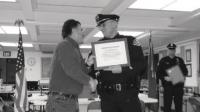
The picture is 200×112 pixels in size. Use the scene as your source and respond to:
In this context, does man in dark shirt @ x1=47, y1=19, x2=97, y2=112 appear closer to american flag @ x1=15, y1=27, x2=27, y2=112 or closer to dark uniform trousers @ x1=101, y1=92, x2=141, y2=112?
dark uniform trousers @ x1=101, y1=92, x2=141, y2=112

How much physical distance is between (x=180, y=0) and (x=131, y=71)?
3.60 m

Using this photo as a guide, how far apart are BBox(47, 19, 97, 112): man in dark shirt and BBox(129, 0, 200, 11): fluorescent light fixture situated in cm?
361

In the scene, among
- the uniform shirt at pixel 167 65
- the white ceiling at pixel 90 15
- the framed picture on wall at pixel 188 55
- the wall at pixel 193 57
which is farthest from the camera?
the framed picture on wall at pixel 188 55

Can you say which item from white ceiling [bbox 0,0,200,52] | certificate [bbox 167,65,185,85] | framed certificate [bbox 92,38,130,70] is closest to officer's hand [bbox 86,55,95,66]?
framed certificate [bbox 92,38,130,70]

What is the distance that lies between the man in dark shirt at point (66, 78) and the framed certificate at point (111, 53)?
0.18m

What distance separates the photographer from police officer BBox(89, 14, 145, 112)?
104 inches

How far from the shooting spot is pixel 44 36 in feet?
34.8

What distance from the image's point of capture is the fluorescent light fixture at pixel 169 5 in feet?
19.3

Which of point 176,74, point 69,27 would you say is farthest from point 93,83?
point 176,74

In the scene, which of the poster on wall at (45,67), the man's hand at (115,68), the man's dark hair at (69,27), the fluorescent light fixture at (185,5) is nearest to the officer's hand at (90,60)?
the man's hand at (115,68)

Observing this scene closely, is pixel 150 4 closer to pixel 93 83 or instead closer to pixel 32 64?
pixel 93 83

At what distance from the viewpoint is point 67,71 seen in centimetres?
248

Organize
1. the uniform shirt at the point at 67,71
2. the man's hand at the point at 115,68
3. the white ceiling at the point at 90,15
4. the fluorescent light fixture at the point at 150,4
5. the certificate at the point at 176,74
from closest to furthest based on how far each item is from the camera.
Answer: the uniform shirt at the point at 67,71 < the man's hand at the point at 115,68 < the certificate at the point at 176,74 < the fluorescent light fixture at the point at 150,4 < the white ceiling at the point at 90,15

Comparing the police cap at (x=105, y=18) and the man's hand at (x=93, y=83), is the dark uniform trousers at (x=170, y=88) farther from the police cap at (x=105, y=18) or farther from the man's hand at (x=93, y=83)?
the man's hand at (x=93, y=83)
